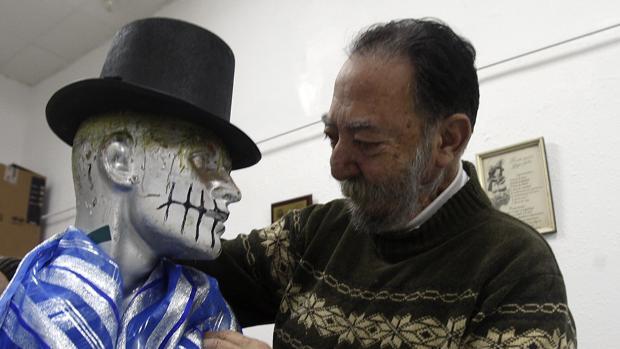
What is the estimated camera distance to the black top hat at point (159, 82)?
2.78ft

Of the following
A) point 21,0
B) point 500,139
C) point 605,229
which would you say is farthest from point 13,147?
point 605,229

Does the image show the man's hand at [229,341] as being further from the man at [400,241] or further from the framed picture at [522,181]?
the framed picture at [522,181]

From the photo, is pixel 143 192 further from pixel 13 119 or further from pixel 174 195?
pixel 13 119

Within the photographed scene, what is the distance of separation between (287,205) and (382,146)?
1171 mm

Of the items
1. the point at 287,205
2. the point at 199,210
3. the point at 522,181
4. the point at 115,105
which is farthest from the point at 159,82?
the point at 287,205

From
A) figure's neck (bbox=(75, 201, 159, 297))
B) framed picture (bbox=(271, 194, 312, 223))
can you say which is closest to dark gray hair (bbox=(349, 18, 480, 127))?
figure's neck (bbox=(75, 201, 159, 297))

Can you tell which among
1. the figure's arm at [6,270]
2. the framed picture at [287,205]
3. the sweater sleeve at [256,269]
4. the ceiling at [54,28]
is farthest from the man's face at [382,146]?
the ceiling at [54,28]

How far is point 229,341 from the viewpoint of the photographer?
84cm

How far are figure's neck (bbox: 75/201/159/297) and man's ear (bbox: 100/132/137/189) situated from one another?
4 centimetres

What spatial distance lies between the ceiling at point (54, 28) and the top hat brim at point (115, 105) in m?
2.19

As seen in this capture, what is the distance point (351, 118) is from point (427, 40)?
0.20 meters

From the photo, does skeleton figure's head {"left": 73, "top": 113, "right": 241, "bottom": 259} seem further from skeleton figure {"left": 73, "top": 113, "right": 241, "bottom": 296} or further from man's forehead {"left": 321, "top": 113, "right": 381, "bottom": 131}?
man's forehead {"left": 321, "top": 113, "right": 381, "bottom": 131}

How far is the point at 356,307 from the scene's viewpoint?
976mm

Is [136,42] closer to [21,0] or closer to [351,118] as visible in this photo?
[351,118]
